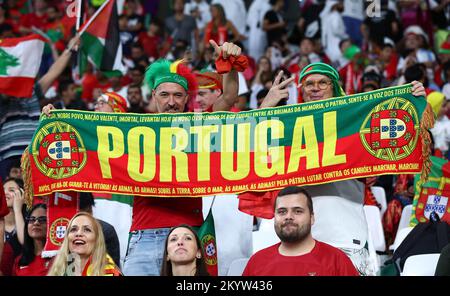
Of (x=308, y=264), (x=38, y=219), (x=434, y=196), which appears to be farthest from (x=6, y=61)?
(x=308, y=264)

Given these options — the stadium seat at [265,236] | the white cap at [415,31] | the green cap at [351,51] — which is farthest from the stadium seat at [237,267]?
the white cap at [415,31]

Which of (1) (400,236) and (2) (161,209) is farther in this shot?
(1) (400,236)

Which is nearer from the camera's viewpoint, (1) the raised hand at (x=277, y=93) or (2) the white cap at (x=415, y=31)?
(1) the raised hand at (x=277, y=93)

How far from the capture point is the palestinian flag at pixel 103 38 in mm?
12547

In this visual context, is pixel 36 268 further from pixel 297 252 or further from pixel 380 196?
pixel 380 196

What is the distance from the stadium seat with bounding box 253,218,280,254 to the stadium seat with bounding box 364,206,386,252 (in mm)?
1210

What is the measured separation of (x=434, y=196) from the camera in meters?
10.5

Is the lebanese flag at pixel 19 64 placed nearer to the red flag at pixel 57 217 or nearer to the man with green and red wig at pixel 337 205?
the red flag at pixel 57 217

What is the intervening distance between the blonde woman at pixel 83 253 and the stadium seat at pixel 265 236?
1.82 meters

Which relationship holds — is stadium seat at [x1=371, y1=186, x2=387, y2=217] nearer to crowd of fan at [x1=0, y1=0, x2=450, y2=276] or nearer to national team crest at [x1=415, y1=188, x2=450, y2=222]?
national team crest at [x1=415, y1=188, x2=450, y2=222]

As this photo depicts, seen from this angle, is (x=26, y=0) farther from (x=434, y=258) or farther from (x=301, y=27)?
(x=434, y=258)

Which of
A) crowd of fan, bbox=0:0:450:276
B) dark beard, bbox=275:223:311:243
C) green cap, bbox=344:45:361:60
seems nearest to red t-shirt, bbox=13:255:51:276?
dark beard, bbox=275:223:311:243

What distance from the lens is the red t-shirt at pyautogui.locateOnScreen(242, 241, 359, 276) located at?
795 centimetres

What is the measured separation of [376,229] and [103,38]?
12.1 ft
